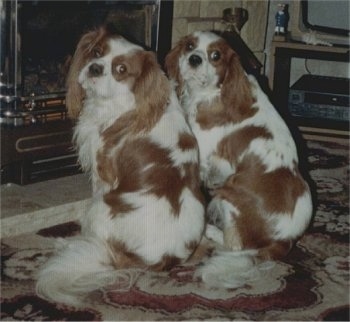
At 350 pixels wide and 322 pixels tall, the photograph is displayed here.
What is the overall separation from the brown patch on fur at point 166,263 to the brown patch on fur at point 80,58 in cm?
73

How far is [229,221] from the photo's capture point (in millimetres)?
2635

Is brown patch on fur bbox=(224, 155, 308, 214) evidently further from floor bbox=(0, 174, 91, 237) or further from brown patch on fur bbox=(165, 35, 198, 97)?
floor bbox=(0, 174, 91, 237)

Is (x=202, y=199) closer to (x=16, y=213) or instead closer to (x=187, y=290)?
(x=187, y=290)

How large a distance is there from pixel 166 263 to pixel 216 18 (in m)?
2.23

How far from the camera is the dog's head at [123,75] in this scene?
2443mm

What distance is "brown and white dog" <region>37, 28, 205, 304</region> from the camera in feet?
7.77

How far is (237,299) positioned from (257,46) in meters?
2.71

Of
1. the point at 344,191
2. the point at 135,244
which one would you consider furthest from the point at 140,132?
the point at 344,191

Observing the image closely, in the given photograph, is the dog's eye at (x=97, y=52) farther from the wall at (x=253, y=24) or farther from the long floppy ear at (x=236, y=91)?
the wall at (x=253, y=24)

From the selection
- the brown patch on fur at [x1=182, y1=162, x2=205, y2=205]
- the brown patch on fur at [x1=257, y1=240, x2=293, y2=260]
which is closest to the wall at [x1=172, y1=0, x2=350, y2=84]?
the brown patch on fur at [x1=182, y1=162, x2=205, y2=205]

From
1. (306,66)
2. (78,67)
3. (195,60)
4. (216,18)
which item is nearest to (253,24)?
(216,18)

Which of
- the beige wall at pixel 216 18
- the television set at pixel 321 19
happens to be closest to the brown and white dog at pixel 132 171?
the beige wall at pixel 216 18

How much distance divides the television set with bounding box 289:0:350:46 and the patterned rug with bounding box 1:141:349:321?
211cm

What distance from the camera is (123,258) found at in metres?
2.40
